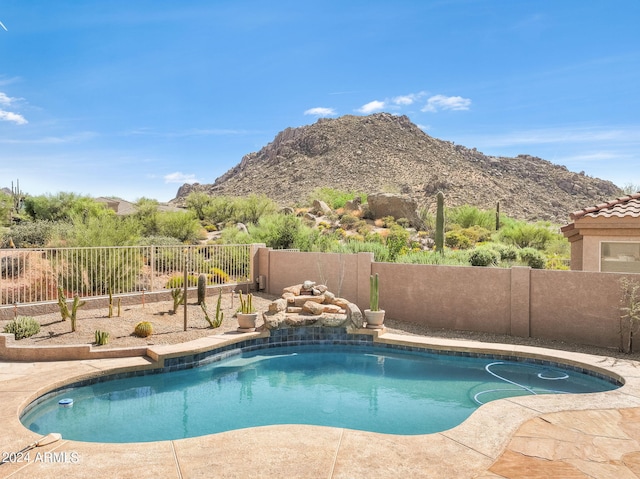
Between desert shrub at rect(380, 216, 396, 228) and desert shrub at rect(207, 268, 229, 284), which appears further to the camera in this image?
desert shrub at rect(380, 216, 396, 228)

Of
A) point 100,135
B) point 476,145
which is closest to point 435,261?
point 100,135

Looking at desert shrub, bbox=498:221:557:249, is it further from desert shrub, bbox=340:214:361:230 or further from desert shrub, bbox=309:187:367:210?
desert shrub, bbox=309:187:367:210

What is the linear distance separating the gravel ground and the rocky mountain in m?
31.2

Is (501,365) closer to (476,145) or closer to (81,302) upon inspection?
(81,302)

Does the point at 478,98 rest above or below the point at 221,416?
above

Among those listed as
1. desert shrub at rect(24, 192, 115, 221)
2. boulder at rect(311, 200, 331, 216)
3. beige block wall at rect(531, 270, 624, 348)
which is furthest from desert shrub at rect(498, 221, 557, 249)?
desert shrub at rect(24, 192, 115, 221)

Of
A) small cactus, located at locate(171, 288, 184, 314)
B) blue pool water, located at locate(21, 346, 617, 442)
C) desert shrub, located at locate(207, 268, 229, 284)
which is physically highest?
desert shrub, located at locate(207, 268, 229, 284)

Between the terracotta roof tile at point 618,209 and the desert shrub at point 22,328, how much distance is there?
38.6 feet

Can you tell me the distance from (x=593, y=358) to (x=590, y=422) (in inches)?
127

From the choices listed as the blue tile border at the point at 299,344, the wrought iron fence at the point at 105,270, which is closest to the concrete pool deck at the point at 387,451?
the blue tile border at the point at 299,344

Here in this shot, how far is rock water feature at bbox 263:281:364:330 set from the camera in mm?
9891

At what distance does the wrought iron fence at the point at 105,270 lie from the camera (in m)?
11.3

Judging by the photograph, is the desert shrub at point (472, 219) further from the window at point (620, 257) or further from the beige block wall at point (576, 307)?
the beige block wall at point (576, 307)

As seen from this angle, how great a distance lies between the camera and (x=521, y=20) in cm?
1956
